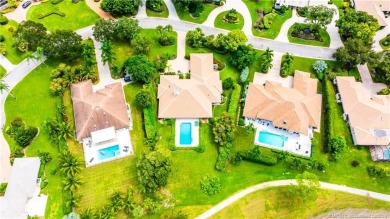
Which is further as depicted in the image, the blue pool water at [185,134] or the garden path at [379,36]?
the garden path at [379,36]

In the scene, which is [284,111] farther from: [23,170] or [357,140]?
[23,170]

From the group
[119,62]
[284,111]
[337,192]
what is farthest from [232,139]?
[119,62]

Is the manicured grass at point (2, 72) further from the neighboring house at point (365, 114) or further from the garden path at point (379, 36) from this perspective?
the garden path at point (379, 36)

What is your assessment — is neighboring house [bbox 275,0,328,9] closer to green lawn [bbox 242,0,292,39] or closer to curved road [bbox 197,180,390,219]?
green lawn [bbox 242,0,292,39]

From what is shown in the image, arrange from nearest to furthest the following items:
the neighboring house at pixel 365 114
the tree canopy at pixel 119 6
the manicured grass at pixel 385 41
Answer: the neighboring house at pixel 365 114, the manicured grass at pixel 385 41, the tree canopy at pixel 119 6

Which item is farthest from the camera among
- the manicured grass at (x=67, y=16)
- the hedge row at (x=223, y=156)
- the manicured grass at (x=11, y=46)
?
the manicured grass at (x=67, y=16)

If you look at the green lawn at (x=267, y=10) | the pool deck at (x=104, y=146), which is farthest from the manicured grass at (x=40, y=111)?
the green lawn at (x=267, y=10)

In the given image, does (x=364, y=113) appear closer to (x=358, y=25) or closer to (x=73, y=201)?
(x=358, y=25)
